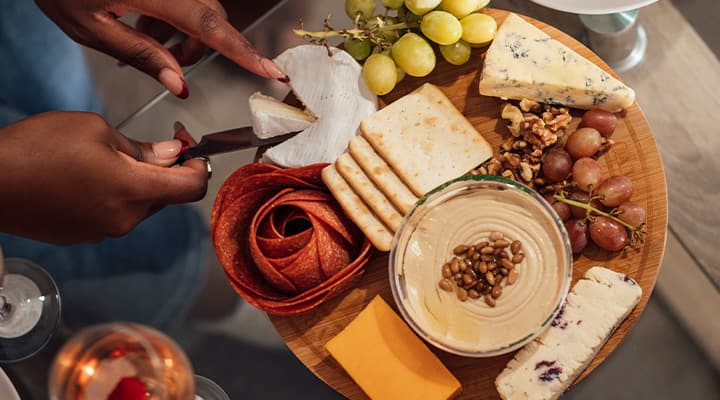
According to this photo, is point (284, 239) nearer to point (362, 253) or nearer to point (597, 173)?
point (362, 253)

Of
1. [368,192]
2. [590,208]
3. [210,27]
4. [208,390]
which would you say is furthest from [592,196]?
[208,390]

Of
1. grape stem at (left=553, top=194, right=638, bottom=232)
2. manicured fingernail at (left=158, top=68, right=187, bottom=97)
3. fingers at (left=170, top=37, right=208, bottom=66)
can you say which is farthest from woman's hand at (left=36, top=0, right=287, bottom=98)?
grape stem at (left=553, top=194, right=638, bottom=232)

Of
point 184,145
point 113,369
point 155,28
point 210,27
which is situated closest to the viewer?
point 113,369

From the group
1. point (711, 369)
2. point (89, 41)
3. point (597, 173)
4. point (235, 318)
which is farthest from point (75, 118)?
point (711, 369)

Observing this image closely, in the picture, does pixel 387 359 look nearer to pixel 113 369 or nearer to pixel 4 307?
pixel 113 369

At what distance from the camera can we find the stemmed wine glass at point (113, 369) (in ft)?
2.51

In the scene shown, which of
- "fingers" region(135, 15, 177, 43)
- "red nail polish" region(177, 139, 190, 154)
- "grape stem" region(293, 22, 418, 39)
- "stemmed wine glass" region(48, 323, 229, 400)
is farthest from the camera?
"fingers" region(135, 15, 177, 43)

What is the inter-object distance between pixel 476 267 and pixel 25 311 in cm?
71

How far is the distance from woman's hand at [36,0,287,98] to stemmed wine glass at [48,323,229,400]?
32 cm

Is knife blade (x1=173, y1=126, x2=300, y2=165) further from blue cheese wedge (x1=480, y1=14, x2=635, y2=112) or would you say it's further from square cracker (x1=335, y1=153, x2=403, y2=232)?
blue cheese wedge (x1=480, y1=14, x2=635, y2=112)

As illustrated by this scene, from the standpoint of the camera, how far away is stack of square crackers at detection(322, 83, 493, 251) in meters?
0.86

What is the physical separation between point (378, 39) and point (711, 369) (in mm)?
628

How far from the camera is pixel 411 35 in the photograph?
33.9 inches

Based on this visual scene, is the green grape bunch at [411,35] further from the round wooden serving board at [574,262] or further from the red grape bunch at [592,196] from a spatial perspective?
the red grape bunch at [592,196]
